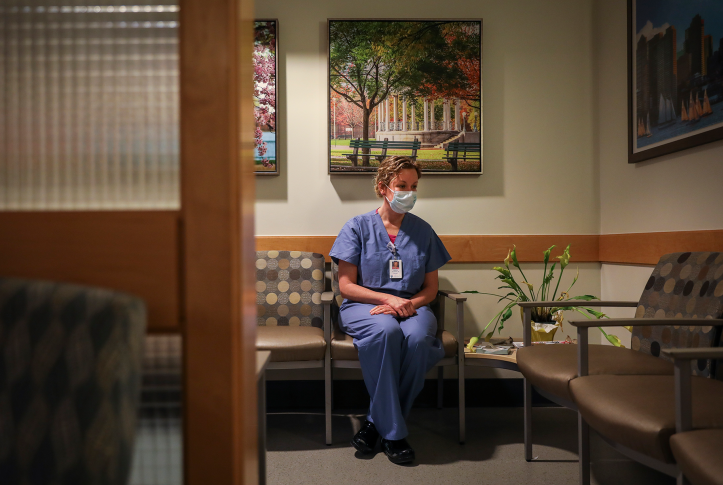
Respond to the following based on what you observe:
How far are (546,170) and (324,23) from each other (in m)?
1.61

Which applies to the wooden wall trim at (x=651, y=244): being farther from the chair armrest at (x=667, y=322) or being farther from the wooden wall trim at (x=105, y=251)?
the wooden wall trim at (x=105, y=251)

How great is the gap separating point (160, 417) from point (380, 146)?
2393mm

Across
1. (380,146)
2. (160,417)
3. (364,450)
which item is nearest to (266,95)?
(380,146)

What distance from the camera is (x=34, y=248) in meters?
0.78

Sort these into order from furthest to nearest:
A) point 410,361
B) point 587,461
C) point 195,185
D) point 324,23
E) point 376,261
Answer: point 324,23 → point 376,261 → point 410,361 → point 587,461 → point 195,185

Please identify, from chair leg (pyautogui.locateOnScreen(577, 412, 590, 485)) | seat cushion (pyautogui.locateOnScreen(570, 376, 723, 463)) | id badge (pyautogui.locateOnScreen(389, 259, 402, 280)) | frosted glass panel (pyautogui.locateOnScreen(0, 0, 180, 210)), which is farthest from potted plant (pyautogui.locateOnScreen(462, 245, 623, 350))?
frosted glass panel (pyautogui.locateOnScreen(0, 0, 180, 210))

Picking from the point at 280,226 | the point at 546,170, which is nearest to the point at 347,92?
the point at 280,226

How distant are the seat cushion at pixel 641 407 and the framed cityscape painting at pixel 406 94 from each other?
1.70 meters

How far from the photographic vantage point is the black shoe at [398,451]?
215 cm

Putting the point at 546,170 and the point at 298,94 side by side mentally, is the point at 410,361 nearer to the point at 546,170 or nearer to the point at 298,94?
the point at 546,170

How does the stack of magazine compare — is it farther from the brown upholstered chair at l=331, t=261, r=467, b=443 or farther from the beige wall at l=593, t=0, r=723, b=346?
the beige wall at l=593, t=0, r=723, b=346

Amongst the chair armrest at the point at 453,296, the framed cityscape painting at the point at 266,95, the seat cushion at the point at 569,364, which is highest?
the framed cityscape painting at the point at 266,95

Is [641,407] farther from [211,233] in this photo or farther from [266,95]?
[266,95]

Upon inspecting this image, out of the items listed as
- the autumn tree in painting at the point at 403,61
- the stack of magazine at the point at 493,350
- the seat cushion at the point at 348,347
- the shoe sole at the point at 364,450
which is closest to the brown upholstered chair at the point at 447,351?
the seat cushion at the point at 348,347
